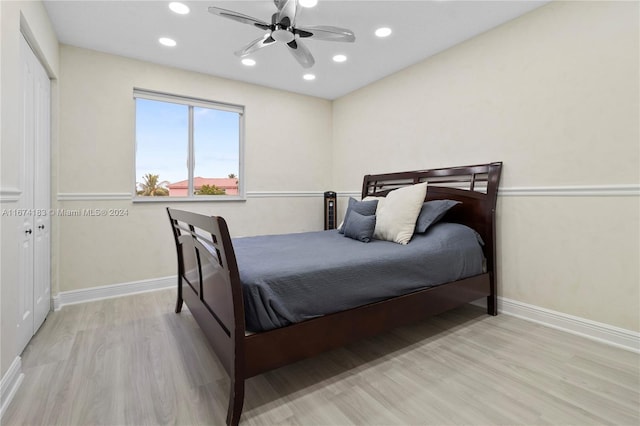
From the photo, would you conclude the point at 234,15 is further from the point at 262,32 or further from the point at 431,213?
the point at 431,213

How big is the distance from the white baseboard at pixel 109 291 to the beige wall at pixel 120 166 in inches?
2.0

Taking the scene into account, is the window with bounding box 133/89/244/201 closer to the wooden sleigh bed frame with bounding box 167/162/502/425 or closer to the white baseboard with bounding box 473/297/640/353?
the wooden sleigh bed frame with bounding box 167/162/502/425

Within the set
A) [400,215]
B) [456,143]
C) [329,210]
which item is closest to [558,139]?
[456,143]

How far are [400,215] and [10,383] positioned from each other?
266 cm

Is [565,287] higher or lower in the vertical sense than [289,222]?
lower

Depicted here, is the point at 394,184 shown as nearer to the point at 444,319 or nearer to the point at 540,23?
the point at 444,319

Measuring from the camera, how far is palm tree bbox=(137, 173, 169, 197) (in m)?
3.51

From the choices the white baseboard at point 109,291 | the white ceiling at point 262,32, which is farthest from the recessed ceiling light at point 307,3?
the white baseboard at point 109,291

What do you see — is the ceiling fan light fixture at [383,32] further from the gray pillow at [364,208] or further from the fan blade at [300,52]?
the gray pillow at [364,208]

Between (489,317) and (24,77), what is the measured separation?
12.8 feet

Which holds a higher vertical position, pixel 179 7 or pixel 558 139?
pixel 179 7

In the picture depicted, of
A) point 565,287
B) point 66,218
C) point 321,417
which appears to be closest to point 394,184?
point 565,287

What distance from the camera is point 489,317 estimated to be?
2.61m

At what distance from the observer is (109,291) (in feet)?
10.3
